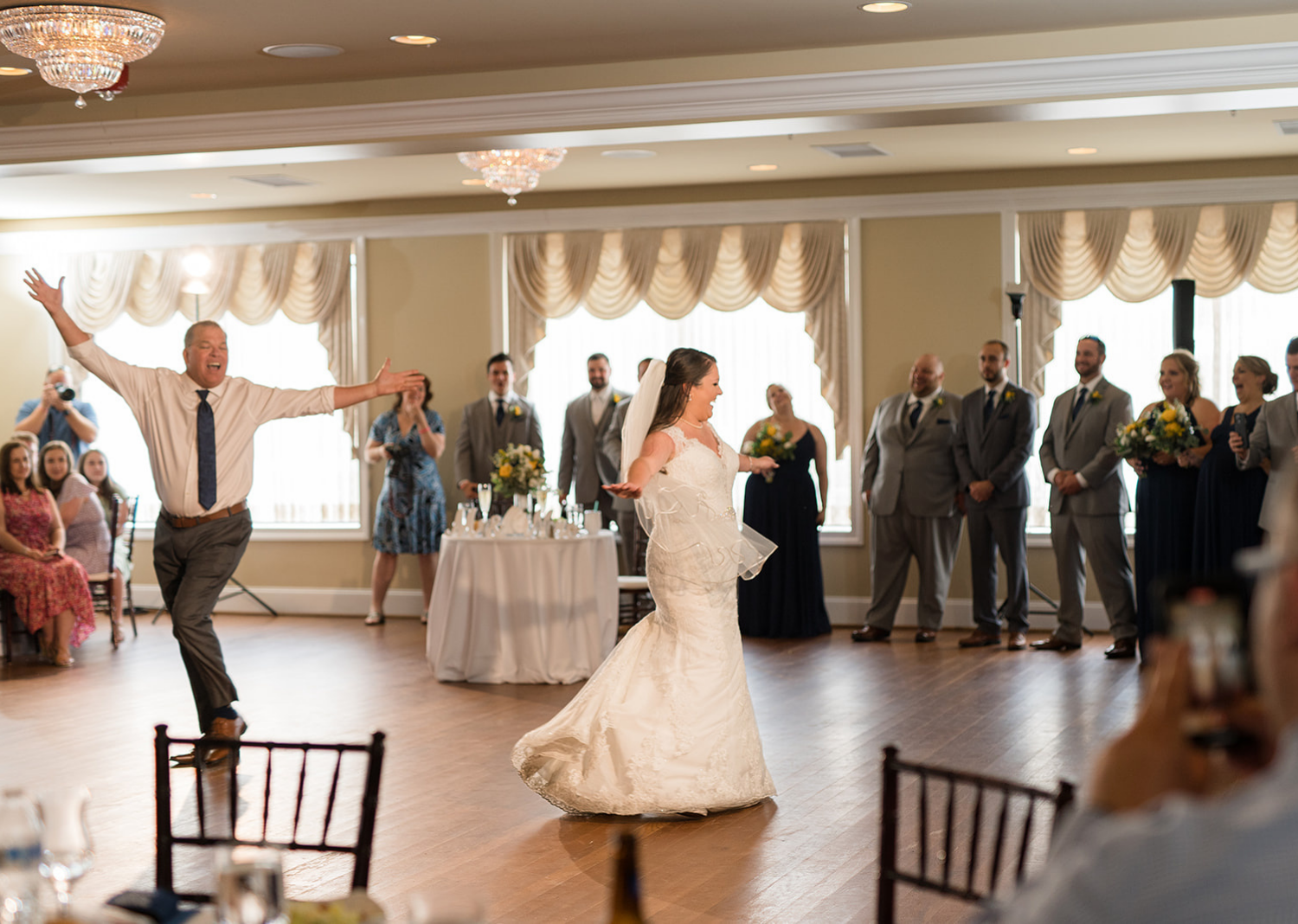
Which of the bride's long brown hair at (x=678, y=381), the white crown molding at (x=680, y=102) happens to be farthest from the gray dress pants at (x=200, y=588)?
the white crown molding at (x=680, y=102)

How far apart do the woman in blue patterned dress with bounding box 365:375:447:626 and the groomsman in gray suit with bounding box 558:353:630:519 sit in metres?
0.95

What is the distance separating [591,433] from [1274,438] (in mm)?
4844

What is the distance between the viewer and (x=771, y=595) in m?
9.51

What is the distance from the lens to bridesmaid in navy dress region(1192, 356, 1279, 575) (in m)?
7.18

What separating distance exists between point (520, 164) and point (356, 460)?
166 inches

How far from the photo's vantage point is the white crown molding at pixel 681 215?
948 centimetres

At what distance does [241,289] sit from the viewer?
37.3ft

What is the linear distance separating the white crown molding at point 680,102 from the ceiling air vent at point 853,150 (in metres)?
2.53

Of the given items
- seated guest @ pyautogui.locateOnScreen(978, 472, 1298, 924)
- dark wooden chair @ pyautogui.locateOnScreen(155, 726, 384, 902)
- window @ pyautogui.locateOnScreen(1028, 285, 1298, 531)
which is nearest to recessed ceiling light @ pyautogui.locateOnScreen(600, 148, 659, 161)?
window @ pyautogui.locateOnScreen(1028, 285, 1298, 531)

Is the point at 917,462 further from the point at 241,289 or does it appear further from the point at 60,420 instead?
the point at 60,420

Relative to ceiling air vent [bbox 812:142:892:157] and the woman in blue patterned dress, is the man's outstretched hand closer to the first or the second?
ceiling air vent [bbox 812:142:892:157]

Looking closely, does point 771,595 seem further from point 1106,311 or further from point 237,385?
point 237,385

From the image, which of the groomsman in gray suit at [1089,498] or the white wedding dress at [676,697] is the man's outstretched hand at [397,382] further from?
the groomsman in gray suit at [1089,498]

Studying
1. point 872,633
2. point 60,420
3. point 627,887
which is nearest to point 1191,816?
point 627,887
